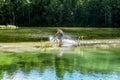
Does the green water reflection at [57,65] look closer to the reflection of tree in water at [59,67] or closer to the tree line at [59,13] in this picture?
the reflection of tree in water at [59,67]

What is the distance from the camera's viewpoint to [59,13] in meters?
136

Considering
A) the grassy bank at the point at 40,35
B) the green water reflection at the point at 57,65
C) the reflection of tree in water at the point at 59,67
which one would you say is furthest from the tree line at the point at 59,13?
the reflection of tree in water at the point at 59,67

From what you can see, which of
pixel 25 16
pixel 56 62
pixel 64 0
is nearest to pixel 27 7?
pixel 25 16

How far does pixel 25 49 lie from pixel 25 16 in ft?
324

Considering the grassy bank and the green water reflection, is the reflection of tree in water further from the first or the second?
the grassy bank

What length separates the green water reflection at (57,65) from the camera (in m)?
24.3

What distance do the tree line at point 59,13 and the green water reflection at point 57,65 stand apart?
94.7m

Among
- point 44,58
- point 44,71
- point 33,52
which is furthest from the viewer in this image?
point 33,52

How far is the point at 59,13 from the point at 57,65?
108 meters

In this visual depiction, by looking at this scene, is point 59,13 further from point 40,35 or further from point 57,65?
point 57,65

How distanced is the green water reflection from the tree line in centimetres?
9465

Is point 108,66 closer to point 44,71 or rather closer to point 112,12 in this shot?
point 44,71

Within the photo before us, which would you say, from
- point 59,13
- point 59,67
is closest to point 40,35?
point 59,67

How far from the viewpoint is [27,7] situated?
133 m
